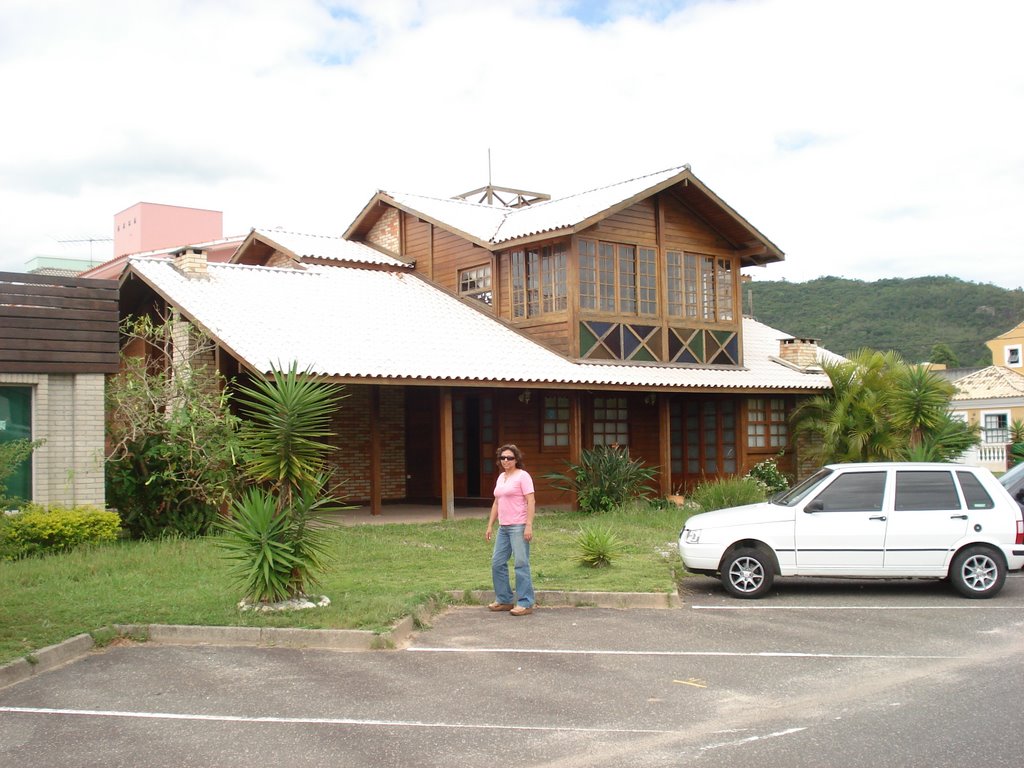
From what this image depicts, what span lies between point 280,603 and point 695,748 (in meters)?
4.89

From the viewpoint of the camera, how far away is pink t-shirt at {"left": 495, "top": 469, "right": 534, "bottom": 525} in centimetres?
1020

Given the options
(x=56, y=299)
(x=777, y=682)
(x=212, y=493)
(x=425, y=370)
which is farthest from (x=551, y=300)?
(x=777, y=682)

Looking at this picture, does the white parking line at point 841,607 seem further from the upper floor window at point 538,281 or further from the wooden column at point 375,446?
the upper floor window at point 538,281

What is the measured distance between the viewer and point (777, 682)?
7570 millimetres

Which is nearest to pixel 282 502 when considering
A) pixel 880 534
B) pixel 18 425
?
pixel 18 425

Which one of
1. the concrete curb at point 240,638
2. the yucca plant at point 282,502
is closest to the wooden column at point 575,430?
the yucca plant at point 282,502

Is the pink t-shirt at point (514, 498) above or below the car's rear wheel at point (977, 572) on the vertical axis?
above

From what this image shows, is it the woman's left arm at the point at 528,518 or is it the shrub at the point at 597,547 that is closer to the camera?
the woman's left arm at the point at 528,518

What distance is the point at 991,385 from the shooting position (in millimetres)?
50688

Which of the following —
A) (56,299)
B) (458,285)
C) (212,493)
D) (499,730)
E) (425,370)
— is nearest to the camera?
(499,730)

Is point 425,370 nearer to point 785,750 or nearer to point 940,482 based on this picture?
point 940,482

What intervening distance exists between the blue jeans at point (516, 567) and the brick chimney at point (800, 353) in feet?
56.8

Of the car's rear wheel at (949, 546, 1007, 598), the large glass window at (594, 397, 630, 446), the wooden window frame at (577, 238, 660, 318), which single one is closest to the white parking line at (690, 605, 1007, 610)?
the car's rear wheel at (949, 546, 1007, 598)

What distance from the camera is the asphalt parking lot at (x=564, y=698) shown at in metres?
6.01
